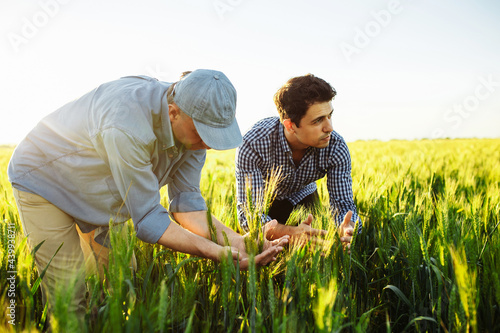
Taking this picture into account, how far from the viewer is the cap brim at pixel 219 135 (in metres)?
1.33

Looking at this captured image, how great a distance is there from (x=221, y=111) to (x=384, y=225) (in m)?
1.08

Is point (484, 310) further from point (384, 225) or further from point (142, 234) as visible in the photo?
point (142, 234)

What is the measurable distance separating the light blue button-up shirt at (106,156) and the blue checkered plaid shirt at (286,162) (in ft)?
2.45

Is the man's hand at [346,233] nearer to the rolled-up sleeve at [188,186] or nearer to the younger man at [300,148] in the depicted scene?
the younger man at [300,148]

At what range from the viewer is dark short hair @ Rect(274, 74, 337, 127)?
2.19 meters

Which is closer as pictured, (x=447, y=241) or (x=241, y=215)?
(x=447, y=241)

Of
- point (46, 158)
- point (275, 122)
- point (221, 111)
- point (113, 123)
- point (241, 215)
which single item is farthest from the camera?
point (275, 122)

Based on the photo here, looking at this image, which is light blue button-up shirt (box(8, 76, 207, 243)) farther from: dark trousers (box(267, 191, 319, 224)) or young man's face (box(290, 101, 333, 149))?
dark trousers (box(267, 191, 319, 224))

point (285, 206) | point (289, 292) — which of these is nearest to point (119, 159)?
point (289, 292)

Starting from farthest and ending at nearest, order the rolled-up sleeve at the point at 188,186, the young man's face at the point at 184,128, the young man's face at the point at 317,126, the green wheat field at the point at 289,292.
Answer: the young man's face at the point at 317,126 < the rolled-up sleeve at the point at 188,186 < the young man's face at the point at 184,128 < the green wheat field at the point at 289,292

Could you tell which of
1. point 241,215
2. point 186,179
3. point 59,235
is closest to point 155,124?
point 186,179

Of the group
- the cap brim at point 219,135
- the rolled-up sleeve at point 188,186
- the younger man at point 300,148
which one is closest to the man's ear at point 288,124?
the younger man at point 300,148

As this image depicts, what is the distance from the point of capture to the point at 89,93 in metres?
1.56

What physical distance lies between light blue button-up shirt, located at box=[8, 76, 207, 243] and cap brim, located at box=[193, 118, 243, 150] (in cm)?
16
